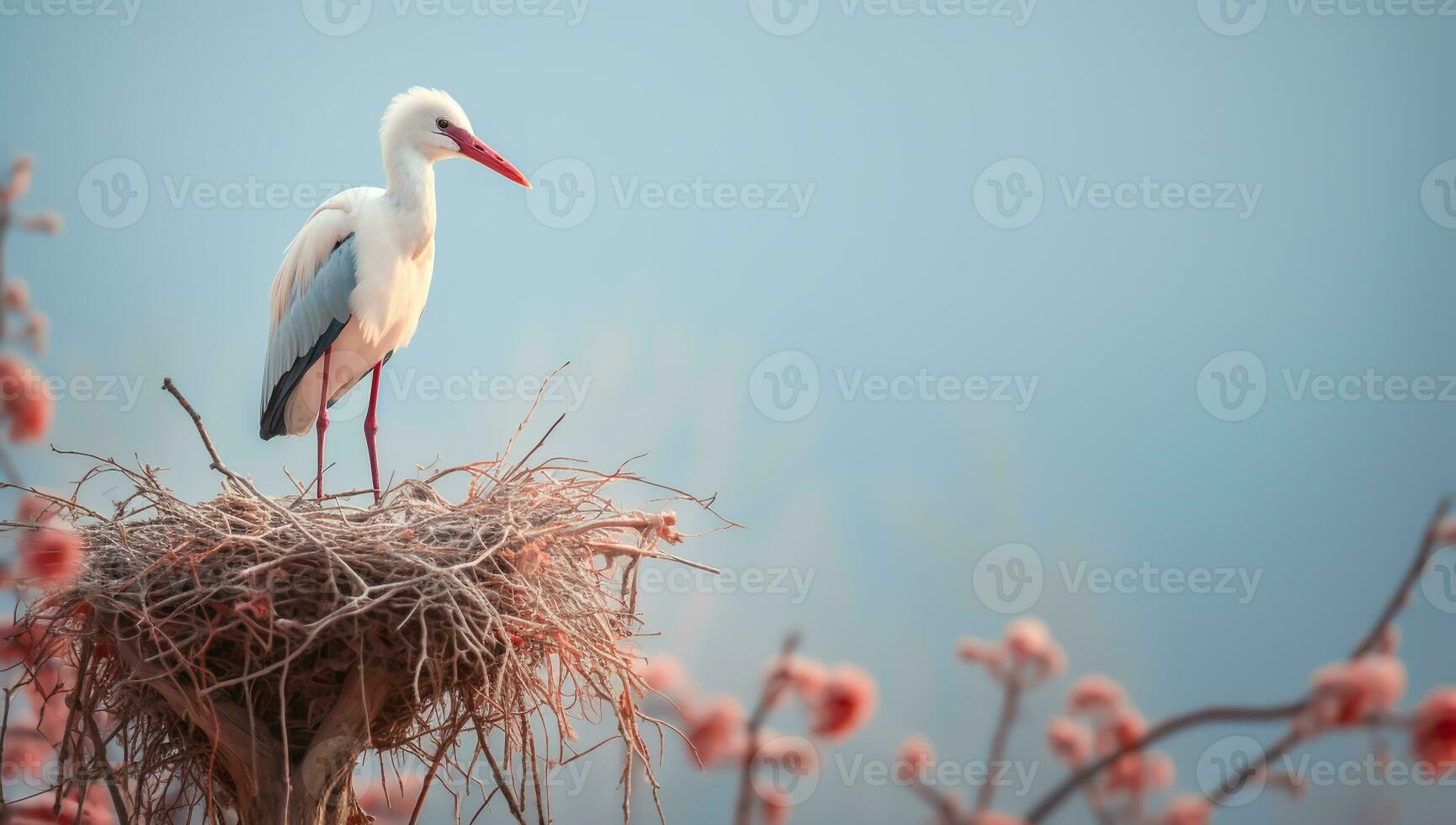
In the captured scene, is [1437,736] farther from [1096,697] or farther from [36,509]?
[36,509]

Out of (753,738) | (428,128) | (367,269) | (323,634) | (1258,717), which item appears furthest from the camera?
(428,128)

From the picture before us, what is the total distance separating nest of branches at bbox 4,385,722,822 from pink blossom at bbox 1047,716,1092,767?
793 millimetres

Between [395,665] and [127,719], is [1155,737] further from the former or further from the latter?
[127,719]

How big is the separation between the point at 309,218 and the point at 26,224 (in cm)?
124

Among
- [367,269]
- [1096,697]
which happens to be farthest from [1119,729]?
[367,269]

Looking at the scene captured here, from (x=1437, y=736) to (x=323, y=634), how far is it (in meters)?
1.76

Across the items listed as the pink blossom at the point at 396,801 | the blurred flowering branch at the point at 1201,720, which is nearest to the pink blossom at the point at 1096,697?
the blurred flowering branch at the point at 1201,720

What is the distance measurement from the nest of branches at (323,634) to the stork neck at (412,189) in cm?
103

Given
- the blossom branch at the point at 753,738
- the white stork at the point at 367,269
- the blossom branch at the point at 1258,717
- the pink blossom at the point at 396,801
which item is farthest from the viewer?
the white stork at the point at 367,269

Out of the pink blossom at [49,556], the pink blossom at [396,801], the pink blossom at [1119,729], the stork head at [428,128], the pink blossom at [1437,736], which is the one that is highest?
the stork head at [428,128]

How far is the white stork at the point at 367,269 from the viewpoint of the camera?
3.14 meters

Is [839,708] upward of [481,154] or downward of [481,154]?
downward

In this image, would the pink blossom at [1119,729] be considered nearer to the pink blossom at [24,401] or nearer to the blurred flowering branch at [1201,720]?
the blurred flowering branch at [1201,720]

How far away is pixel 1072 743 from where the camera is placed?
1887mm
